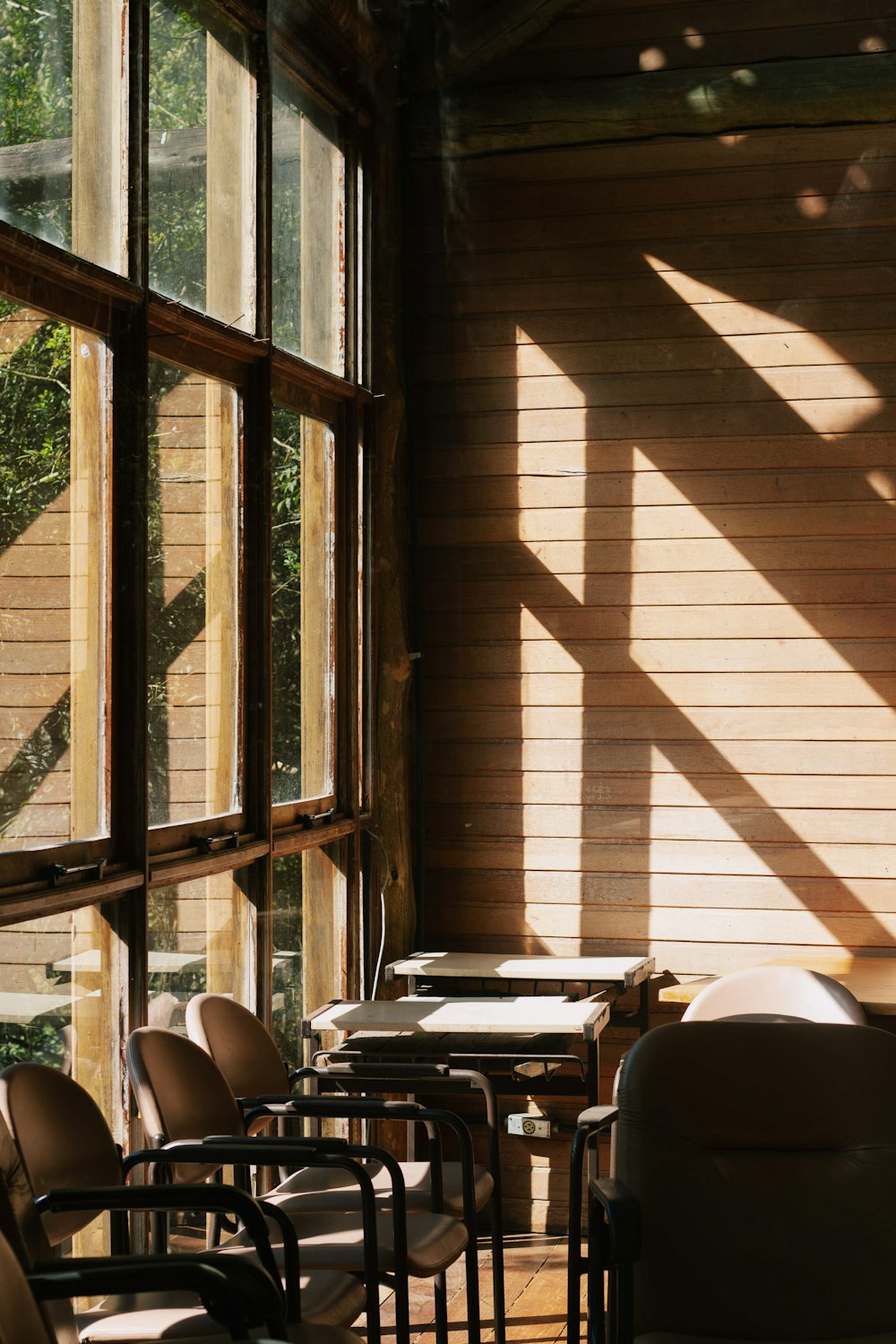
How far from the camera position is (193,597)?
362 cm

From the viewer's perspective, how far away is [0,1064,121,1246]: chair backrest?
101 inches

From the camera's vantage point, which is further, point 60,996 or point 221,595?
point 221,595

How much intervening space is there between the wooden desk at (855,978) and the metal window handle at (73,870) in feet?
6.09

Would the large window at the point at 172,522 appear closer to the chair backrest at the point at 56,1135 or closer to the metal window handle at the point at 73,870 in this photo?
the metal window handle at the point at 73,870

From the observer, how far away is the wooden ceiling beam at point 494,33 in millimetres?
4855

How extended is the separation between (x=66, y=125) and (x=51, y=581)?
943 millimetres

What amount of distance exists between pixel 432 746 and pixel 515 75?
7.54 feet

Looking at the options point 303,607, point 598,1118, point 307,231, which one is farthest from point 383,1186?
point 307,231

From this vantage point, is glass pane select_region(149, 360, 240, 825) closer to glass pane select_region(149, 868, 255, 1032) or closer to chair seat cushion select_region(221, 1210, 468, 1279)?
glass pane select_region(149, 868, 255, 1032)

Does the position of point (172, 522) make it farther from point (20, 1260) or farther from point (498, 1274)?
point (498, 1274)

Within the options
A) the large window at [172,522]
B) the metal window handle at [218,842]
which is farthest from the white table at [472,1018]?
the metal window handle at [218,842]

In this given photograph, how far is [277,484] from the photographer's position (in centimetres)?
419

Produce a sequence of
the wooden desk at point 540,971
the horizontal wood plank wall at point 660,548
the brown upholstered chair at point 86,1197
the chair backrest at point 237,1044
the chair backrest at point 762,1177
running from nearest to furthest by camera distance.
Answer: the brown upholstered chair at point 86,1197, the chair backrest at point 762,1177, the chair backrest at point 237,1044, the wooden desk at point 540,971, the horizontal wood plank wall at point 660,548

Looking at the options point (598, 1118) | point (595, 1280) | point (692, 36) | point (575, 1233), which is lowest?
point (575, 1233)
